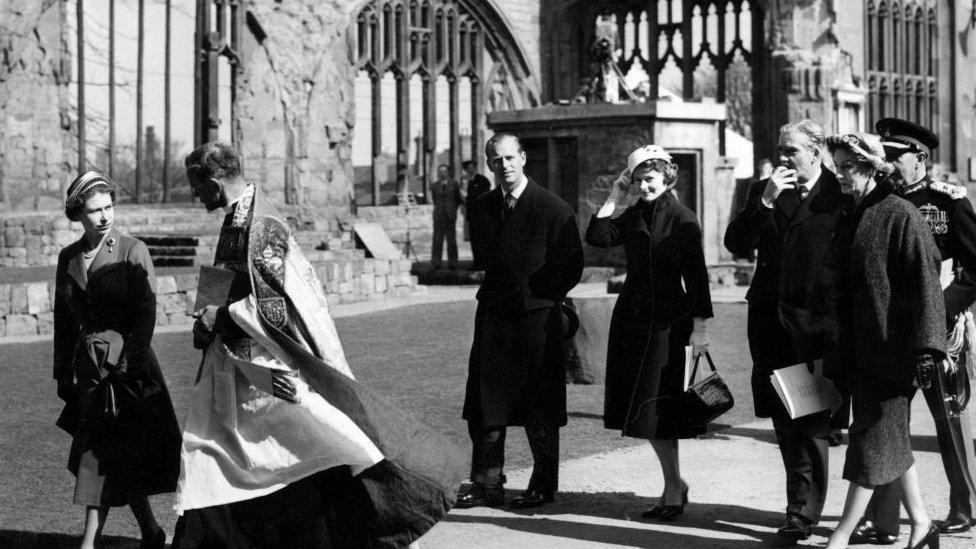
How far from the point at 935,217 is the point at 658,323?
1.11 m

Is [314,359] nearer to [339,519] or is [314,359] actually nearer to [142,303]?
[339,519]

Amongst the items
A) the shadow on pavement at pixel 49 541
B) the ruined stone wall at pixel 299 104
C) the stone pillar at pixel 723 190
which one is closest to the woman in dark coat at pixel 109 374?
the shadow on pavement at pixel 49 541

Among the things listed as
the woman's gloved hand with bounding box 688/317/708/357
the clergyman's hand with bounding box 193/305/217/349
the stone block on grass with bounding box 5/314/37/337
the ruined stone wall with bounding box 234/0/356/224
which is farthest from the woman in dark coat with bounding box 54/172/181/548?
the ruined stone wall with bounding box 234/0/356/224

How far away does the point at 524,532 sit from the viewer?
5.66 m

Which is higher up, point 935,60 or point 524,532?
point 935,60

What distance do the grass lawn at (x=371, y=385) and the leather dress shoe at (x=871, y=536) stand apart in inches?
60.6

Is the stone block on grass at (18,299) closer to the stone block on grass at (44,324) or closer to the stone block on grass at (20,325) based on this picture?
the stone block on grass at (20,325)

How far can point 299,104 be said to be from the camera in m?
23.4

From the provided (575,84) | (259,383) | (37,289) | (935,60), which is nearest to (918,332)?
(259,383)

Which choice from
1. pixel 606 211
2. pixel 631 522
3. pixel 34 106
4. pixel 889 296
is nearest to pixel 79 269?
pixel 606 211

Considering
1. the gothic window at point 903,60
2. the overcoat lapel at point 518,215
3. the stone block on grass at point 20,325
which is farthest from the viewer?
the gothic window at point 903,60

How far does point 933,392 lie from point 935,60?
2625cm

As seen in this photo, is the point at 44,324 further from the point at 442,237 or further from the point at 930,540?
the point at 930,540

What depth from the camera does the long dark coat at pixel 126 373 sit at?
5.32 metres
